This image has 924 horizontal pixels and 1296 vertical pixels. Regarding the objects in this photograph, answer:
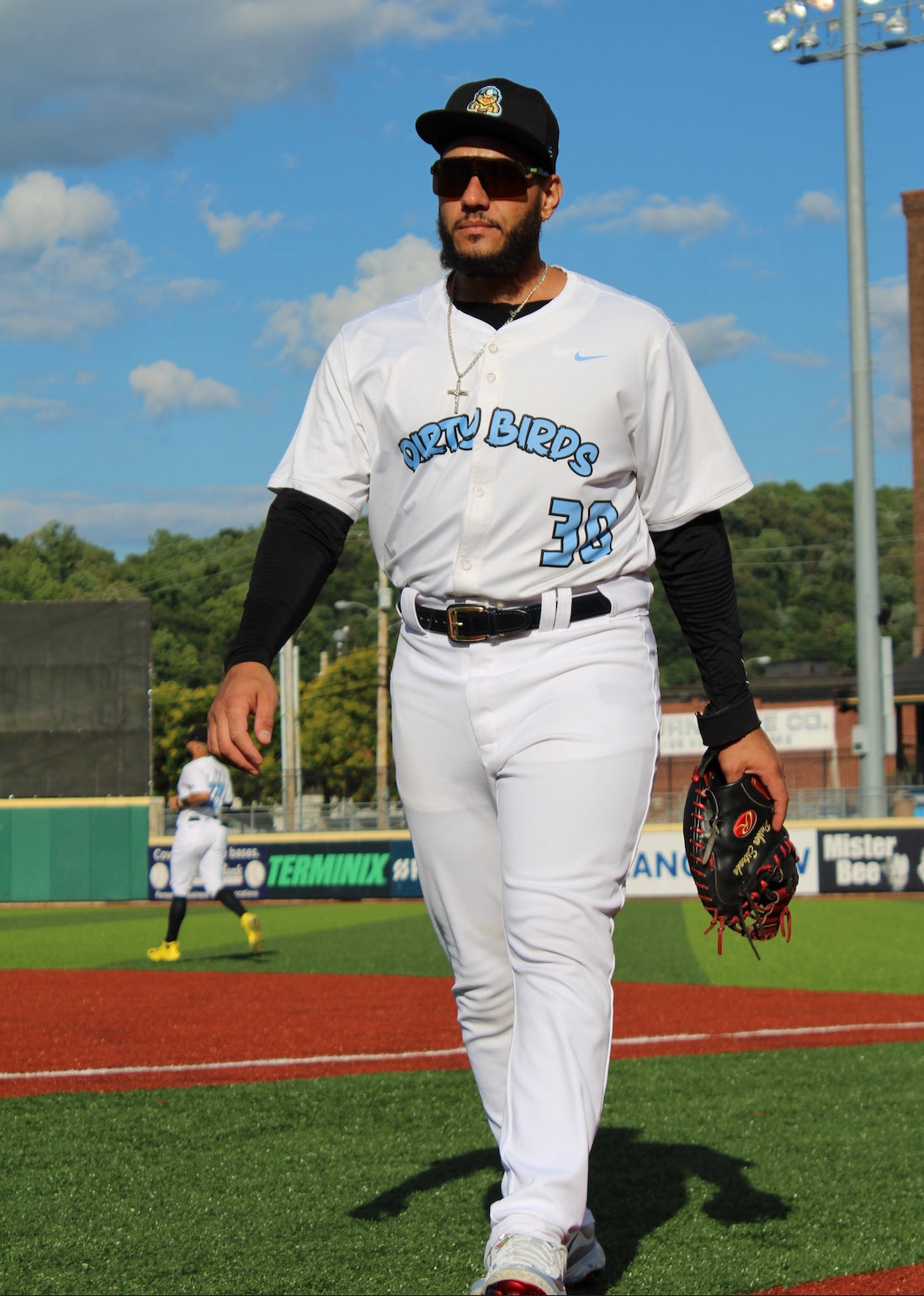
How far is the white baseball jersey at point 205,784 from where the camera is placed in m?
12.5

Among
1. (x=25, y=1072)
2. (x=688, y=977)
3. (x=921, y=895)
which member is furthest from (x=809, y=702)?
(x=25, y=1072)

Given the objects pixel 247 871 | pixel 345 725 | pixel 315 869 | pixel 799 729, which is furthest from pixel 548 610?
pixel 345 725

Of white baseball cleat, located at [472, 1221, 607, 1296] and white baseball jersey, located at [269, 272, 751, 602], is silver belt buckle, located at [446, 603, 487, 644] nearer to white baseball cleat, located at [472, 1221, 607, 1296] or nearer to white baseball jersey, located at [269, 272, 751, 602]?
white baseball jersey, located at [269, 272, 751, 602]

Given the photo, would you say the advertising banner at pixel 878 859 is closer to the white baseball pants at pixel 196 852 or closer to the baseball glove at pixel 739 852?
the white baseball pants at pixel 196 852

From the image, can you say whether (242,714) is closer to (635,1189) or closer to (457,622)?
(457,622)

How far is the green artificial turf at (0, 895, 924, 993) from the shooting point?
11.8 m

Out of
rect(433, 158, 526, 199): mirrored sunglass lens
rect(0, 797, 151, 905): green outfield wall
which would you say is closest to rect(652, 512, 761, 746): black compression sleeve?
rect(433, 158, 526, 199): mirrored sunglass lens

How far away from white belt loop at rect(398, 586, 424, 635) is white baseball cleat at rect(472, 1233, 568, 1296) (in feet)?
3.85

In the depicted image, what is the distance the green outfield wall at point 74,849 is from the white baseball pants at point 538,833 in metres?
22.5

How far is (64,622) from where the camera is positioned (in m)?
25.0

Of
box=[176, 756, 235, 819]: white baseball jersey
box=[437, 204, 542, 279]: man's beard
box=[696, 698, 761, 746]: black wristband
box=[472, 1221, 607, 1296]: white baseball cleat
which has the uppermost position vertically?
box=[437, 204, 542, 279]: man's beard

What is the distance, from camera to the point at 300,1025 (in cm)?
815

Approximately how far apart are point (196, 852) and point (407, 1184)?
8738 millimetres

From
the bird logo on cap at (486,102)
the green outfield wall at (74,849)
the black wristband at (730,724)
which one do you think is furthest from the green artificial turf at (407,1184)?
the green outfield wall at (74,849)
